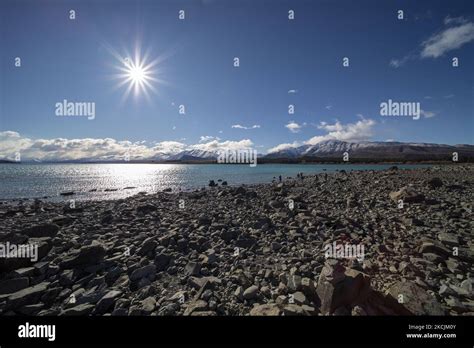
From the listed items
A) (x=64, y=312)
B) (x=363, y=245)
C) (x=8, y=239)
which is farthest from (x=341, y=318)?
(x=8, y=239)

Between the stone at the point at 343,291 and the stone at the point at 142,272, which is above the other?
the stone at the point at 343,291

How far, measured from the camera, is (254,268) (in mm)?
5988

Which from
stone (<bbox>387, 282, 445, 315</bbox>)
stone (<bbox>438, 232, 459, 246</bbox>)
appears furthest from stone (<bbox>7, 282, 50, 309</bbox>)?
stone (<bbox>438, 232, 459, 246</bbox>)

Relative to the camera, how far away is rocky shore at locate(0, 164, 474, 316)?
4.46 m

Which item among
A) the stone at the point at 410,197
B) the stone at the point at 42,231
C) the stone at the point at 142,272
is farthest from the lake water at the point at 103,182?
the stone at the point at 410,197

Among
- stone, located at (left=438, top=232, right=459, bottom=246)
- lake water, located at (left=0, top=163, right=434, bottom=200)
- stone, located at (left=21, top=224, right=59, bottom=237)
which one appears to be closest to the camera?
stone, located at (left=438, top=232, right=459, bottom=246)

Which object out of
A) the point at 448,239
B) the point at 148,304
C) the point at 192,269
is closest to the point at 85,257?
the point at 148,304

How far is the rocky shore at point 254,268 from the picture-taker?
446 centimetres

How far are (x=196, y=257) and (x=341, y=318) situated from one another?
13.8 feet

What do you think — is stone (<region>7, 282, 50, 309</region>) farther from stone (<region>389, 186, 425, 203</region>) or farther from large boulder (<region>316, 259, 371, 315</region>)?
stone (<region>389, 186, 425, 203</region>)

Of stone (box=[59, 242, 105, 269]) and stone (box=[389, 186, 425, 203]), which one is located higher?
stone (box=[389, 186, 425, 203])

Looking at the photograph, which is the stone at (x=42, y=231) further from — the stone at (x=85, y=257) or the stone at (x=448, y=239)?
the stone at (x=448, y=239)

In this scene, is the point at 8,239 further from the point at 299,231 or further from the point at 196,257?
the point at 299,231

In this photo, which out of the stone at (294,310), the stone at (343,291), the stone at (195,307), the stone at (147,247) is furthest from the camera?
the stone at (147,247)
